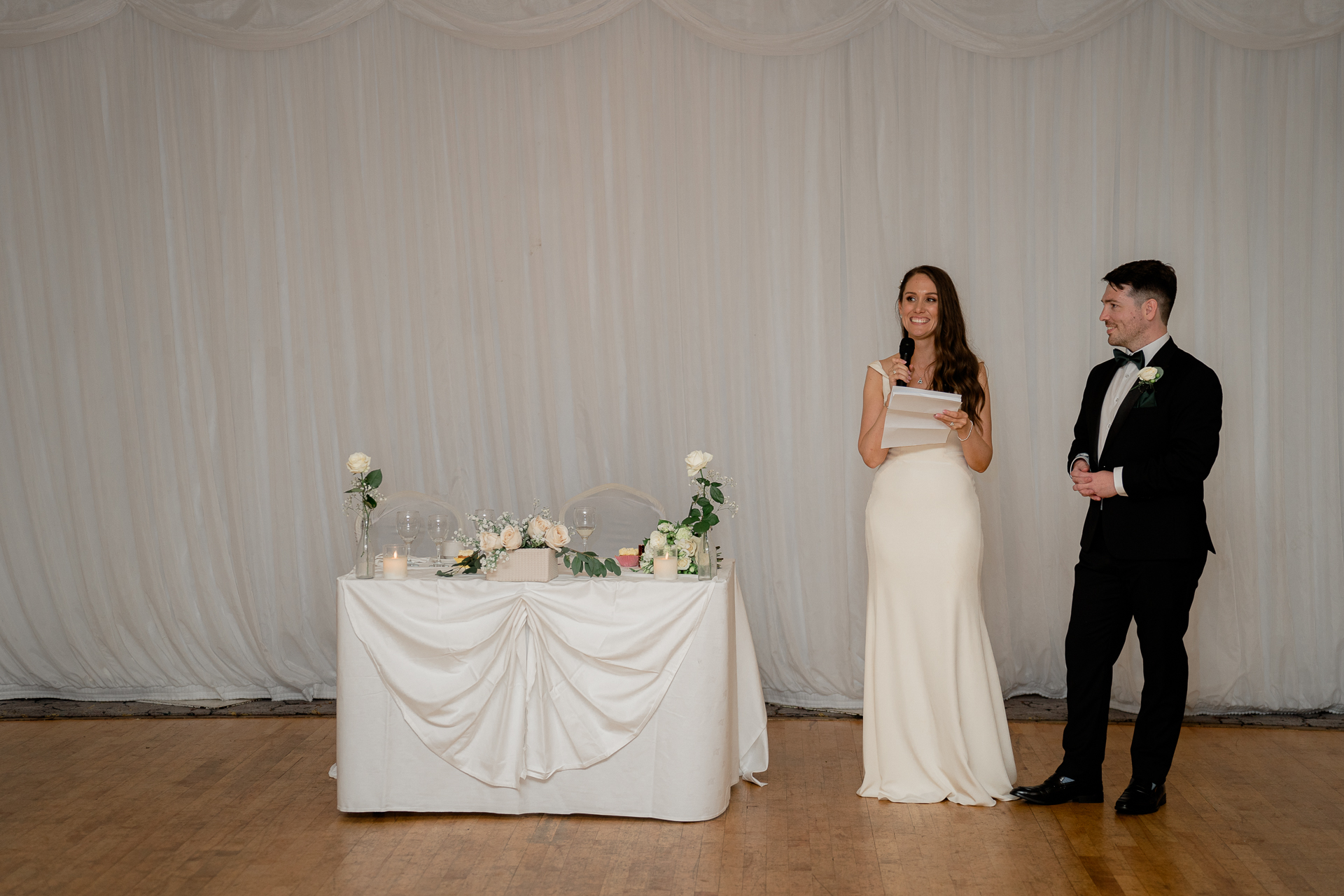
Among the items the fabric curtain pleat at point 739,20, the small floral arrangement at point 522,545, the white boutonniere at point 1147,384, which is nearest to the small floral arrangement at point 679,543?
the small floral arrangement at point 522,545

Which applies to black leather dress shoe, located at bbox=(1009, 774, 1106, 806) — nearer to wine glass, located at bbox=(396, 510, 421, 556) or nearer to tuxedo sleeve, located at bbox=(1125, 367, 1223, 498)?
tuxedo sleeve, located at bbox=(1125, 367, 1223, 498)

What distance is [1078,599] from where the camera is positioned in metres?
3.82

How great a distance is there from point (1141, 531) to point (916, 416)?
2.65ft

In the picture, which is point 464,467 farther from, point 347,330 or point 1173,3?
point 1173,3

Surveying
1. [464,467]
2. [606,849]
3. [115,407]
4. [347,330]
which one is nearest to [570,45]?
[347,330]

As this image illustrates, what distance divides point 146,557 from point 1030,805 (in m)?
4.26

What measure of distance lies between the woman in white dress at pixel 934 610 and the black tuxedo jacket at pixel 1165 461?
0.45 metres

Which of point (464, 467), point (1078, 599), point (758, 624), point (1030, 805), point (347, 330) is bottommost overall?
point (1030, 805)

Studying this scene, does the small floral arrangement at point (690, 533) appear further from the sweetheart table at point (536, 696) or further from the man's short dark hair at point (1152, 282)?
the man's short dark hair at point (1152, 282)

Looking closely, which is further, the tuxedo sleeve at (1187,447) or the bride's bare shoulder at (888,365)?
the bride's bare shoulder at (888,365)

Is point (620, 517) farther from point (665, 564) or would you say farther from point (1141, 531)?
point (1141, 531)

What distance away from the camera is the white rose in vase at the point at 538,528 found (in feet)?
12.1

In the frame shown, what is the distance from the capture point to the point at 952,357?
3889mm

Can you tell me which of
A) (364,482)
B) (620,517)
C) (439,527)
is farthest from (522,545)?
(364,482)
